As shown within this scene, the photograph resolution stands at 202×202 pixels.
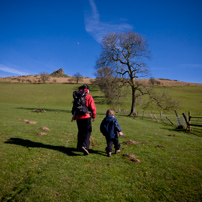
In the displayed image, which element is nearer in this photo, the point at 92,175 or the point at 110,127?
the point at 92,175

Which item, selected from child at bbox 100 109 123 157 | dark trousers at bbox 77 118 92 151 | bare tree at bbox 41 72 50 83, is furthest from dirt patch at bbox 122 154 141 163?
bare tree at bbox 41 72 50 83

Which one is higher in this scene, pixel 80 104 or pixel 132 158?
pixel 80 104

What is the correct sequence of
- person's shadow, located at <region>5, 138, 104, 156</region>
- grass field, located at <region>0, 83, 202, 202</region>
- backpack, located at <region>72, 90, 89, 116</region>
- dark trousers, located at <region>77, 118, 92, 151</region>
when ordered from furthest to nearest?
1. person's shadow, located at <region>5, 138, 104, 156</region>
2. dark trousers, located at <region>77, 118, 92, 151</region>
3. backpack, located at <region>72, 90, 89, 116</region>
4. grass field, located at <region>0, 83, 202, 202</region>

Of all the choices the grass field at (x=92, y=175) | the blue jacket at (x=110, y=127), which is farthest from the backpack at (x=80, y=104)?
the grass field at (x=92, y=175)

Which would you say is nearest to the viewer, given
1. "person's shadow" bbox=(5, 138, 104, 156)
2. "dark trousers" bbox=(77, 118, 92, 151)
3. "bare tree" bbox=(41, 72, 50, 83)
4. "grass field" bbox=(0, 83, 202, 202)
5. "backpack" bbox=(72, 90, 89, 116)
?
"grass field" bbox=(0, 83, 202, 202)

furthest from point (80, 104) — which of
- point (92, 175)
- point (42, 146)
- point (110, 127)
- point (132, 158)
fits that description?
point (132, 158)

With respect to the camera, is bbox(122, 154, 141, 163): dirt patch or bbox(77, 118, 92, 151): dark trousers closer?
bbox(122, 154, 141, 163): dirt patch

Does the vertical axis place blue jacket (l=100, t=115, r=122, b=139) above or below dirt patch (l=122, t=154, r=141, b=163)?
above

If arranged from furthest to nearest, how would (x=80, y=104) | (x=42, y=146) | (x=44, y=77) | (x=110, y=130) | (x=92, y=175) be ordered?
1. (x=44, y=77)
2. (x=42, y=146)
3. (x=110, y=130)
4. (x=80, y=104)
5. (x=92, y=175)

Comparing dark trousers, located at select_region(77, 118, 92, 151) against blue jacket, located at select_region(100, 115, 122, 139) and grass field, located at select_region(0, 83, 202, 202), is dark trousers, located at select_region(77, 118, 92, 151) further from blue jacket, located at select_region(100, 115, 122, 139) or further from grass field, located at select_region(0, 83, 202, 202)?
blue jacket, located at select_region(100, 115, 122, 139)

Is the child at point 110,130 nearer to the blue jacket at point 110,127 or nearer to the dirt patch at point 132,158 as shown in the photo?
the blue jacket at point 110,127

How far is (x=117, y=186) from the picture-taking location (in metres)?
4.04

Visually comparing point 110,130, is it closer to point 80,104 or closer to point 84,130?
point 84,130

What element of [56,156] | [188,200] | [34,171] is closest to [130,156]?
[188,200]
